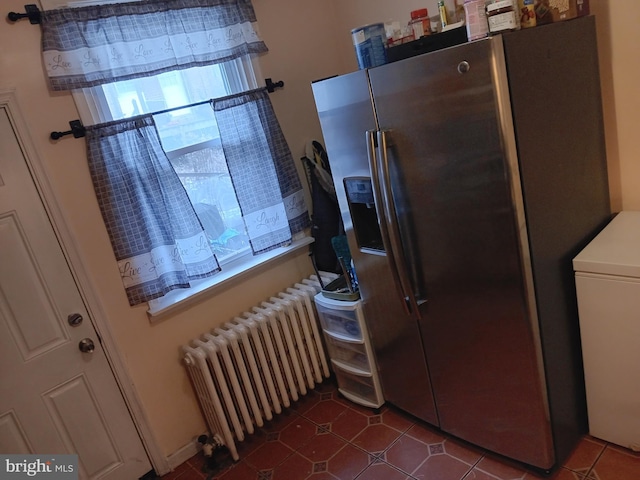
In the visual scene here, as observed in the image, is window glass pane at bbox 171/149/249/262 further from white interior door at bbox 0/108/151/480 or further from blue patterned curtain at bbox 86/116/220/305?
white interior door at bbox 0/108/151/480

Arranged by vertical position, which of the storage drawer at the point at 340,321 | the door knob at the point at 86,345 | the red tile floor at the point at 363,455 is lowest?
the red tile floor at the point at 363,455

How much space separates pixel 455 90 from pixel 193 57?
51.9 inches

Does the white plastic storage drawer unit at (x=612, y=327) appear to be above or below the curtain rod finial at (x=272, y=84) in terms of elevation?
below

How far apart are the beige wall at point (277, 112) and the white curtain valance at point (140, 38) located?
91mm

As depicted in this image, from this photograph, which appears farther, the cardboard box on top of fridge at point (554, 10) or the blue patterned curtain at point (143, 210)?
the blue patterned curtain at point (143, 210)

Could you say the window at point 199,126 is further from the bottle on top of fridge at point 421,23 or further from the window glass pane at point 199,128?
the bottle on top of fridge at point 421,23

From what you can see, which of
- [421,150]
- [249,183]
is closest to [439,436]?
[421,150]

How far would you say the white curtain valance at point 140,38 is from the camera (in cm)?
185

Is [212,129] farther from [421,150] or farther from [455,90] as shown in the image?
[455,90]

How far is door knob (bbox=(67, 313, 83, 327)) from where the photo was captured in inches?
78.2

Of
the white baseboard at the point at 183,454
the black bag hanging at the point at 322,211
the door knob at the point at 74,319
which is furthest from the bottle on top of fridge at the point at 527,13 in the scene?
the white baseboard at the point at 183,454

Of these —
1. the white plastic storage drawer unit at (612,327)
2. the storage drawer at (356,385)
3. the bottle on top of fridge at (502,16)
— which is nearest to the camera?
the bottle on top of fridge at (502,16)

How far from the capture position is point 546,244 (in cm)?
161

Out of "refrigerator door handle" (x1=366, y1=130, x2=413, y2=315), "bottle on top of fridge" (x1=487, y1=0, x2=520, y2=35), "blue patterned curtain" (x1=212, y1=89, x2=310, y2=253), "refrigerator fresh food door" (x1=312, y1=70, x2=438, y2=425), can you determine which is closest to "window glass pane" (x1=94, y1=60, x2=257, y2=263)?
"blue patterned curtain" (x1=212, y1=89, x2=310, y2=253)
